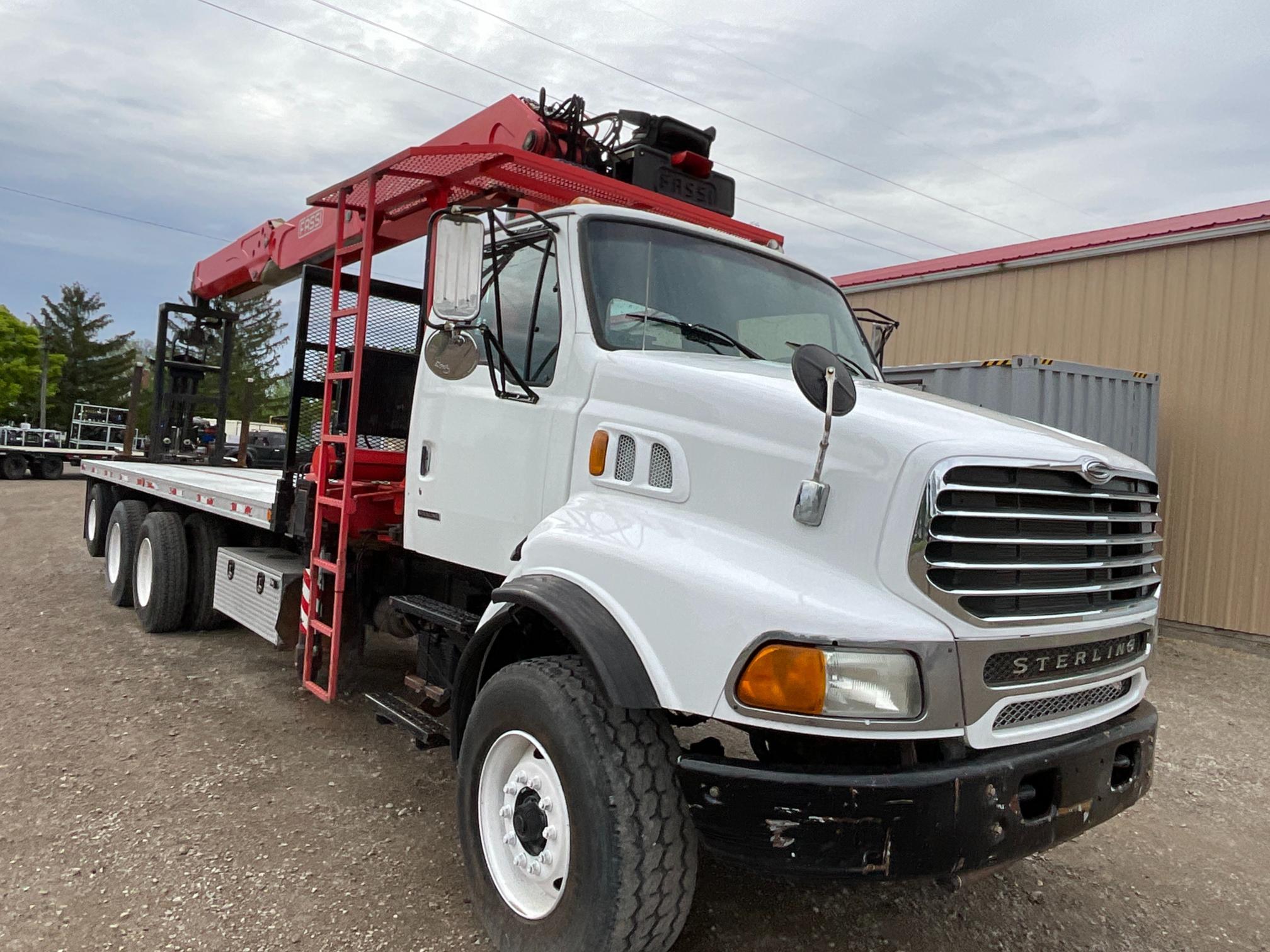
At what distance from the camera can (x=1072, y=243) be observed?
380 inches

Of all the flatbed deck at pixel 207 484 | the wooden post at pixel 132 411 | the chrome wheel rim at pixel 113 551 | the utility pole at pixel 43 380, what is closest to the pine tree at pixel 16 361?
the utility pole at pixel 43 380

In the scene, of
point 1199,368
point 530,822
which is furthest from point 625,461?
point 1199,368

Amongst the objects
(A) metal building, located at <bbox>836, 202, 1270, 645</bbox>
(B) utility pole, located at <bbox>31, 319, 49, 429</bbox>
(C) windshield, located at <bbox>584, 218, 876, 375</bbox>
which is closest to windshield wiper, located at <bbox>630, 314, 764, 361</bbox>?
(C) windshield, located at <bbox>584, 218, 876, 375</bbox>

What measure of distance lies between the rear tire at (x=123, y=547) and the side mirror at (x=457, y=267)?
5460 millimetres

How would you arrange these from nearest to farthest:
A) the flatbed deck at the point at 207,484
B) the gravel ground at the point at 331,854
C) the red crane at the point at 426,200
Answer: the gravel ground at the point at 331,854 → the red crane at the point at 426,200 → the flatbed deck at the point at 207,484

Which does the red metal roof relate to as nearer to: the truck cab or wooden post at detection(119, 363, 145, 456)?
the truck cab

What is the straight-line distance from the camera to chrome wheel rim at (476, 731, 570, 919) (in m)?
2.60

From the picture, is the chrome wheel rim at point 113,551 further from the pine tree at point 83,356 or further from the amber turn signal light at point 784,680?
the pine tree at point 83,356

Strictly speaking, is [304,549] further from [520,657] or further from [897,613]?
[897,613]

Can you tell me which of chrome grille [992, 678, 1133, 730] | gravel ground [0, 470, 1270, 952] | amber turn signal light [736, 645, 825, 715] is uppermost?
amber turn signal light [736, 645, 825, 715]

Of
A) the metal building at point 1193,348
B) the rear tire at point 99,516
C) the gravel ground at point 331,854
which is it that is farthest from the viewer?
the rear tire at point 99,516

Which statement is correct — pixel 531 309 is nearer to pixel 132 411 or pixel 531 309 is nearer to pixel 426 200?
pixel 426 200

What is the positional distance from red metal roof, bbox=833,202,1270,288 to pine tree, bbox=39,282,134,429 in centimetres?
5689

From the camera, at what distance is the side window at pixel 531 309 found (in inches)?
128
